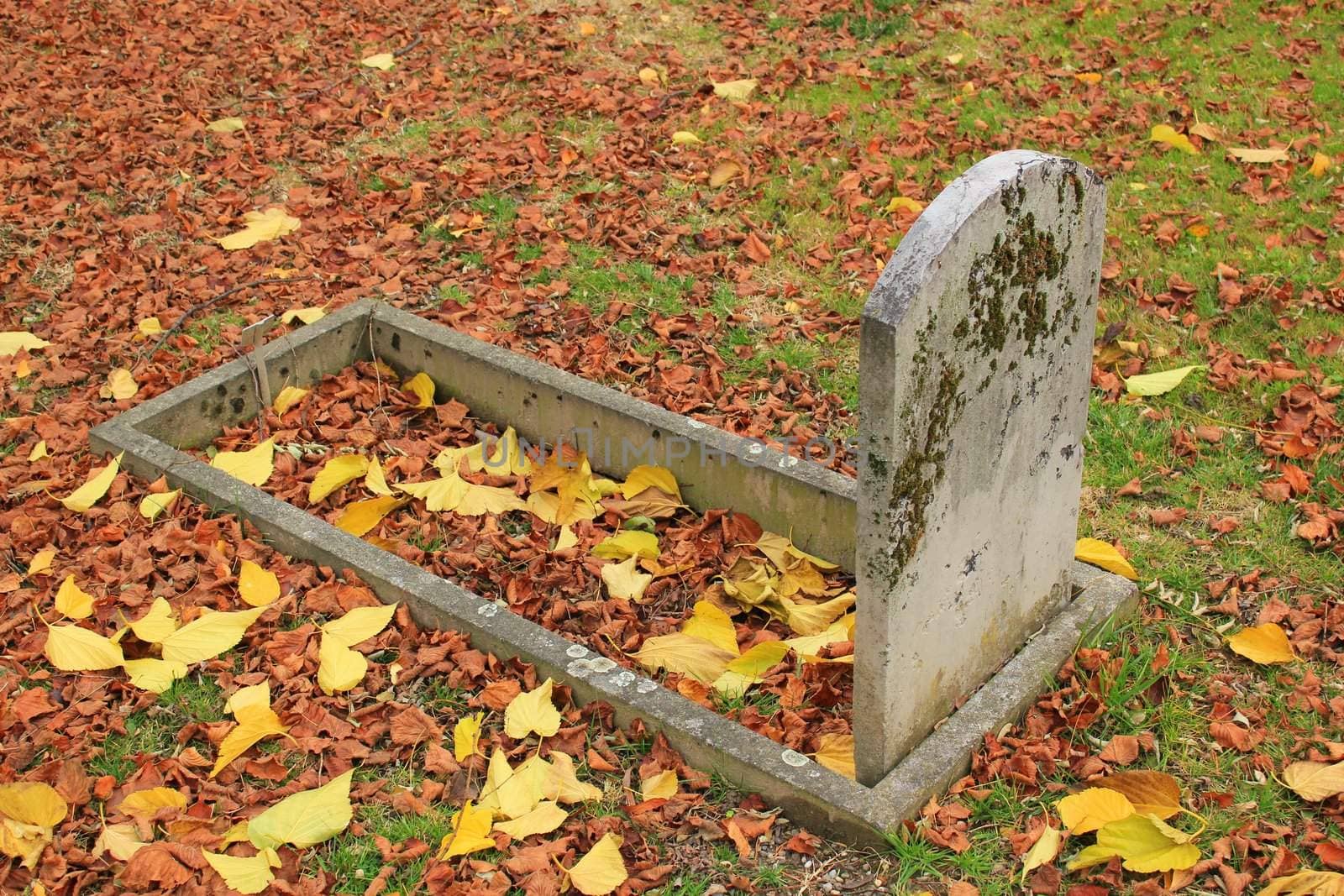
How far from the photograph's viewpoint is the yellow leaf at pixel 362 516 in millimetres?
3924

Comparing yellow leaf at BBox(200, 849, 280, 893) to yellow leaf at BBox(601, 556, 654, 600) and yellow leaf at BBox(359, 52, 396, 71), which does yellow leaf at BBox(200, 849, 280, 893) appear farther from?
yellow leaf at BBox(359, 52, 396, 71)

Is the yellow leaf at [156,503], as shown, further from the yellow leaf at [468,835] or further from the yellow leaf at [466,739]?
the yellow leaf at [468,835]

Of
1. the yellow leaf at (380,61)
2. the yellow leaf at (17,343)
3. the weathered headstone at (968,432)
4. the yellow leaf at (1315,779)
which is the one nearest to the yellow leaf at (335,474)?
the yellow leaf at (17,343)

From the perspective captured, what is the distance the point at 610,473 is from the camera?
4156 millimetres

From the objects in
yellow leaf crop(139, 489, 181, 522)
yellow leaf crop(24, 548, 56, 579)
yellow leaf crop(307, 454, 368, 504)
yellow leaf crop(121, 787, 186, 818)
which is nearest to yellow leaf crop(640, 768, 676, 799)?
yellow leaf crop(121, 787, 186, 818)

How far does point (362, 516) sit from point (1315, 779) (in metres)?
2.58

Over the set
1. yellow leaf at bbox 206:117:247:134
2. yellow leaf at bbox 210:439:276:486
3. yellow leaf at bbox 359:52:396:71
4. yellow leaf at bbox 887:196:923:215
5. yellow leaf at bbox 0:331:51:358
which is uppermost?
yellow leaf at bbox 359:52:396:71

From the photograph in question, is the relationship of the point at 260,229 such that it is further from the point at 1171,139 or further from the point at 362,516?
the point at 1171,139

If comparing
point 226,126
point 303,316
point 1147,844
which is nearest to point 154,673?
point 303,316

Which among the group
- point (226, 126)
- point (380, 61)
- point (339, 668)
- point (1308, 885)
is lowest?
Result: point (1308, 885)

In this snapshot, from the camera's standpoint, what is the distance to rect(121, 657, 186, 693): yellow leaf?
335cm

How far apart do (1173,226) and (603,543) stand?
2871 millimetres

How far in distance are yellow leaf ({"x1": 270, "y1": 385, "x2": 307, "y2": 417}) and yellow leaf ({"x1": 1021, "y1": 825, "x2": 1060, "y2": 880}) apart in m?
2.80

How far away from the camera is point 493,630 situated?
10.7 ft
